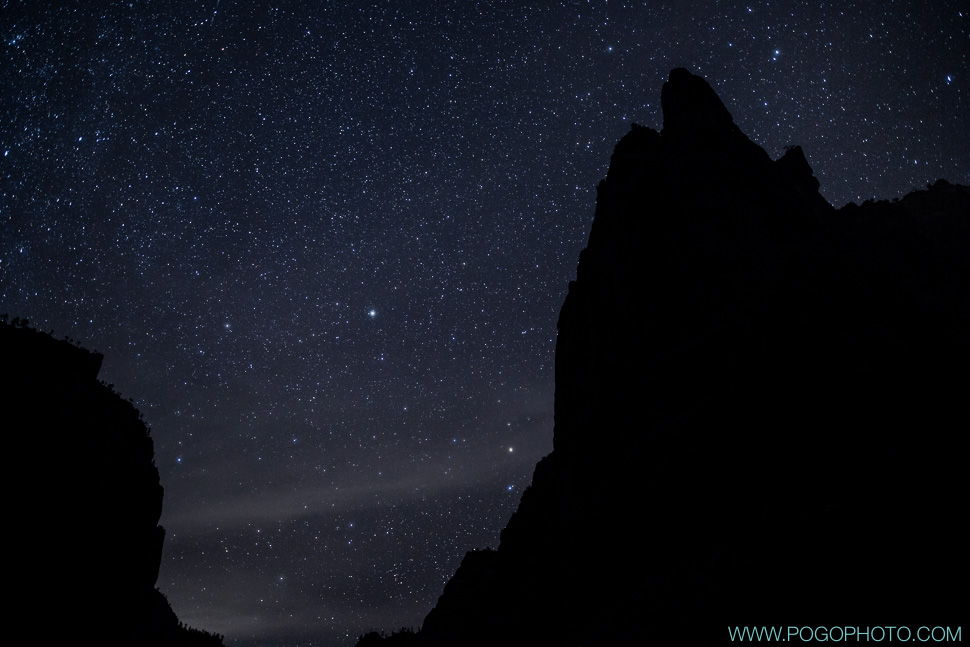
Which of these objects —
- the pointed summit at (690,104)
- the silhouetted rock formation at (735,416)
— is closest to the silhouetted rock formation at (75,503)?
the silhouetted rock formation at (735,416)

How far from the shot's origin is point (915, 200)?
153ft

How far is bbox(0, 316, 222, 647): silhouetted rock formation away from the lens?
63.8ft

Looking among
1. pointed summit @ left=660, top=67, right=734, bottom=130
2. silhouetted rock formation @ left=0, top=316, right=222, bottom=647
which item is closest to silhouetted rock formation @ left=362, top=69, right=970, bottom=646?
pointed summit @ left=660, top=67, right=734, bottom=130

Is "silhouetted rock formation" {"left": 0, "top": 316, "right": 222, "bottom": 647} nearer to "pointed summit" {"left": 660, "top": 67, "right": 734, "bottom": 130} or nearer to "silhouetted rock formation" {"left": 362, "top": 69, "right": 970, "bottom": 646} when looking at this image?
"silhouetted rock formation" {"left": 362, "top": 69, "right": 970, "bottom": 646}

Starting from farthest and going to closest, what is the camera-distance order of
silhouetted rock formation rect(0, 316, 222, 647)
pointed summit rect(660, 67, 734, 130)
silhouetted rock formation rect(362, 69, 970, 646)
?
pointed summit rect(660, 67, 734, 130) → silhouetted rock formation rect(0, 316, 222, 647) → silhouetted rock formation rect(362, 69, 970, 646)

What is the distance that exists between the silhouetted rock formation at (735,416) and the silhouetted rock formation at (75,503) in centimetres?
1708

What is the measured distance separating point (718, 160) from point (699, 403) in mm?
15655

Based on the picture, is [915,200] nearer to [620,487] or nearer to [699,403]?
[699,403]

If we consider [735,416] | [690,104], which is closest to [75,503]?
[735,416]

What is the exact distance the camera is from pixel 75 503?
21.3m

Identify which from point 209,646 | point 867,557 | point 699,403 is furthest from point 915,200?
point 209,646

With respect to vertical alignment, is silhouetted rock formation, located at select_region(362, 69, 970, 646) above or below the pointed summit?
below

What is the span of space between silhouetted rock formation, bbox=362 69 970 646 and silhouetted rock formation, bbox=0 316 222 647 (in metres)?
17.1

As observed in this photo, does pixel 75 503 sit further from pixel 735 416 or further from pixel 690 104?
pixel 690 104
